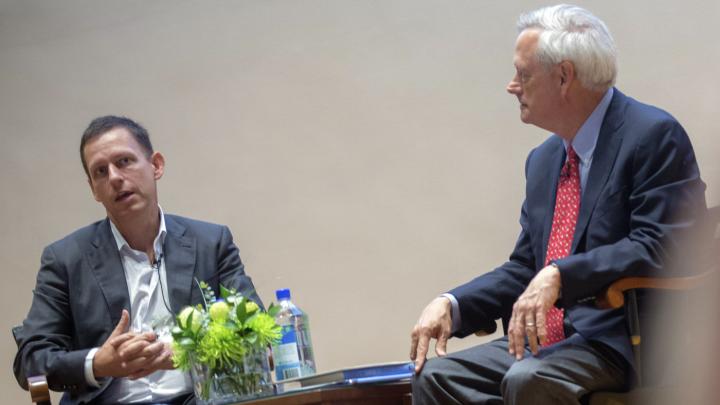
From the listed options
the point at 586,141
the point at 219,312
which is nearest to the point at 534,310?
the point at 586,141

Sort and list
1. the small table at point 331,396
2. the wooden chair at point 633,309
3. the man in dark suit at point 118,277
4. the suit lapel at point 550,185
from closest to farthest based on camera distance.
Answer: the wooden chair at point 633,309 → the small table at point 331,396 → the suit lapel at point 550,185 → the man in dark suit at point 118,277

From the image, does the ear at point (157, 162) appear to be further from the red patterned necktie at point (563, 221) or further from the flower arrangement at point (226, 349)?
the red patterned necktie at point (563, 221)

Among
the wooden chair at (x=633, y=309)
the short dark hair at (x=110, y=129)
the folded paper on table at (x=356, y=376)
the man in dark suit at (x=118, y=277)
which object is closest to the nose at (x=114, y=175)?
the man in dark suit at (x=118, y=277)

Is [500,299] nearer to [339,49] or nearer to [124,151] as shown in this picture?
[124,151]

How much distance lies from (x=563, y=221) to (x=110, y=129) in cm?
165

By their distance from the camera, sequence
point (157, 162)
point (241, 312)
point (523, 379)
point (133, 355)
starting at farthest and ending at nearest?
1. point (157, 162)
2. point (133, 355)
3. point (241, 312)
4. point (523, 379)

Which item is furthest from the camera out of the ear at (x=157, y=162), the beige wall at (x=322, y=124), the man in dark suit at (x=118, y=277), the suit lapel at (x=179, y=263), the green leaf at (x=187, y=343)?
the beige wall at (x=322, y=124)

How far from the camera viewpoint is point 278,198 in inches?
178

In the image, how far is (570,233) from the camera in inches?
103

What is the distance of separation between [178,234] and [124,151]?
0.35m

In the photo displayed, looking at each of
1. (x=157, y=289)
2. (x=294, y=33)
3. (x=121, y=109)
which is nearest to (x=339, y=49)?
(x=294, y=33)

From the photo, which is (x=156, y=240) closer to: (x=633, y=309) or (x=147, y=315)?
(x=147, y=315)

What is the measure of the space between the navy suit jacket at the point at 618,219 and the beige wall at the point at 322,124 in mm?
1195

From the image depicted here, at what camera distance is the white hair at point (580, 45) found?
8.71 feet
